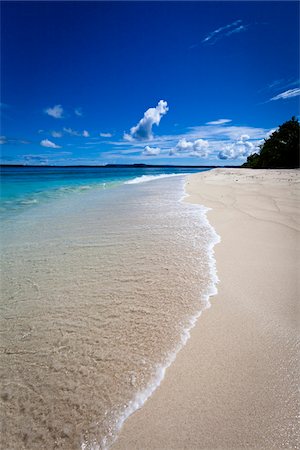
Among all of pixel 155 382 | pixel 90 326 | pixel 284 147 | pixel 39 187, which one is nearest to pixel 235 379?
pixel 155 382

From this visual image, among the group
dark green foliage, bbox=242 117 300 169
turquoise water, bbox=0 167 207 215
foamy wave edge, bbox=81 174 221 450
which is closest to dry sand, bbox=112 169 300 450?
foamy wave edge, bbox=81 174 221 450

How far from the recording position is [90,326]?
2.26 meters

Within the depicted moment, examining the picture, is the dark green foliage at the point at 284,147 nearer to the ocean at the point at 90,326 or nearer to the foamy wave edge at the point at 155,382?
the ocean at the point at 90,326

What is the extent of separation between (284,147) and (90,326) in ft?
136

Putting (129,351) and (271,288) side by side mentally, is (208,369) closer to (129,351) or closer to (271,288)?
(129,351)

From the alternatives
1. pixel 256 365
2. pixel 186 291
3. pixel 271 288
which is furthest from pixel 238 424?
pixel 271 288

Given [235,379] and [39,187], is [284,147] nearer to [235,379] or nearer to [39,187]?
[39,187]

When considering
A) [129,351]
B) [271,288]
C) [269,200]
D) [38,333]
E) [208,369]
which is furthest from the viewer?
[269,200]

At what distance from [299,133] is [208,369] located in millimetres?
41890

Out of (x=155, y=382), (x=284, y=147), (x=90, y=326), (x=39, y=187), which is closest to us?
(x=155, y=382)

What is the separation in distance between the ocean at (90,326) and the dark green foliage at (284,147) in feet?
125

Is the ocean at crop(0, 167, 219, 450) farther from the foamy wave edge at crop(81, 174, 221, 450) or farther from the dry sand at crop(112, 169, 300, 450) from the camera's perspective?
the dry sand at crop(112, 169, 300, 450)

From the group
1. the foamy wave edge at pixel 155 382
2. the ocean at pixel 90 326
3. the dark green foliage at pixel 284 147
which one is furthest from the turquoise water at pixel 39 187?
the dark green foliage at pixel 284 147

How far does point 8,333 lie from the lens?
2262 millimetres
